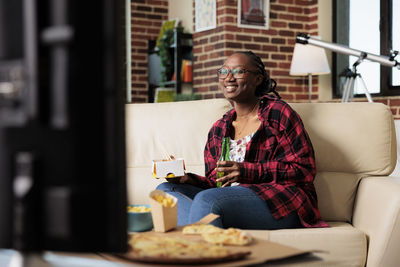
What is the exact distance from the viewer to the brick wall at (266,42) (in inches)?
201

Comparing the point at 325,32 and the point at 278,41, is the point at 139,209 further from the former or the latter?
the point at 325,32

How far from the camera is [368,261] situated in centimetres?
206

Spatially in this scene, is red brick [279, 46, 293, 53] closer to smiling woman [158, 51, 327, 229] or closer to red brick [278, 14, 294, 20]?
red brick [278, 14, 294, 20]

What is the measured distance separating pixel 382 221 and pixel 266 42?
3467mm

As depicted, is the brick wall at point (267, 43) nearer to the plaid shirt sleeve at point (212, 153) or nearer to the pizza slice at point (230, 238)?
the plaid shirt sleeve at point (212, 153)

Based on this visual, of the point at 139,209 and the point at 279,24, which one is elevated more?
the point at 279,24

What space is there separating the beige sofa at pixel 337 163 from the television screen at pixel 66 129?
4.37 ft

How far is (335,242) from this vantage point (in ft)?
6.73

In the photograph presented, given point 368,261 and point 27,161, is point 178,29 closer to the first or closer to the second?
point 368,261

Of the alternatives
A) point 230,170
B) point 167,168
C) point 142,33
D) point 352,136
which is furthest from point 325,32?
point 167,168

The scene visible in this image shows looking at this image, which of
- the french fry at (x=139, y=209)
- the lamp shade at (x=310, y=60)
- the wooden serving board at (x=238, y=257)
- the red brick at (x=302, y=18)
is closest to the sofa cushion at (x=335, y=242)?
the french fry at (x=139, y=209)

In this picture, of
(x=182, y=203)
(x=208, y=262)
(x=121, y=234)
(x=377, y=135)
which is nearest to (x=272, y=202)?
(x=182, y=203)

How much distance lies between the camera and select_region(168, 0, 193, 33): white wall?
576cm

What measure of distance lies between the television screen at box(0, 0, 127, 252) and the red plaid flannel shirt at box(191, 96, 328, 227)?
1.50m
